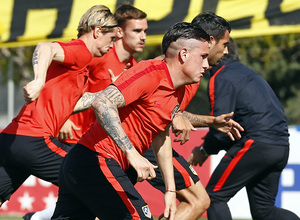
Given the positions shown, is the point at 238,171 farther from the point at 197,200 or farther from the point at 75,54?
the point at 75,54

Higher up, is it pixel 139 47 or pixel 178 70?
pixel 178 70

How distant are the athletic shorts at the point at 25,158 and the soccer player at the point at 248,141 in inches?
60.1

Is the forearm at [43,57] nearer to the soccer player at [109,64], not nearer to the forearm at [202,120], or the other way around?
the soccer player at [109,64]

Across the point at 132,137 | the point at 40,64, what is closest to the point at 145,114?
the point at 132,137

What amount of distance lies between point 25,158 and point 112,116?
5.28 feet

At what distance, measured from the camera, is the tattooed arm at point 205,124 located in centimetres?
477

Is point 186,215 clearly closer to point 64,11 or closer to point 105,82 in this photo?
point 105,82

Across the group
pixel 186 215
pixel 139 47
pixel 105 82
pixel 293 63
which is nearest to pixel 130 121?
pixel 186 215

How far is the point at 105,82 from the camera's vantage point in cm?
609

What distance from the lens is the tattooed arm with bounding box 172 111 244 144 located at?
477 cm

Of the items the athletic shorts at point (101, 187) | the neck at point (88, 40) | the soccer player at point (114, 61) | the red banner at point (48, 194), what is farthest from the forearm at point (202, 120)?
the red banner at point (48, 194)

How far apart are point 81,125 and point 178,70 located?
7.12 feet

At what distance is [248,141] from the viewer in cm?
568

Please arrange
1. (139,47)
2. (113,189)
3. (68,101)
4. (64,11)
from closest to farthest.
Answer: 1. (113,189)
2. (68,101)
3. (139,47)
4. (64,11)
